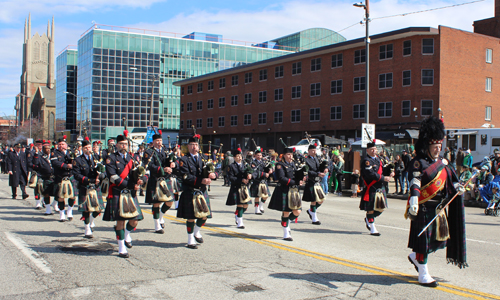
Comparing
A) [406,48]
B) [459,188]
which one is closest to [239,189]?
[459,188]

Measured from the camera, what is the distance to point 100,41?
71500 millimetres

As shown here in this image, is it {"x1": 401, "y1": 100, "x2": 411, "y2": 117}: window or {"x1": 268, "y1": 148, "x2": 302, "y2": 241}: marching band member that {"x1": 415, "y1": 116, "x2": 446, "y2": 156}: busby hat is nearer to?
{"x1": 268, "y1": 148, "x2": 302, "y2": 241}: marching band member

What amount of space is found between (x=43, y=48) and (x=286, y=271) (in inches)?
5565

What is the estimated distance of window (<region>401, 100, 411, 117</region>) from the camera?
124 feet

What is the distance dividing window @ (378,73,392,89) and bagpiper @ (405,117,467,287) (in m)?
35.3

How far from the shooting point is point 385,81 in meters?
39.8

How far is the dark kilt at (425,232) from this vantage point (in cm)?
579

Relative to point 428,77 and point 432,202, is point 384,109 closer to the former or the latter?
point 428,77

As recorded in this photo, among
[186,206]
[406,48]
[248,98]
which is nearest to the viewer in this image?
[186,206]

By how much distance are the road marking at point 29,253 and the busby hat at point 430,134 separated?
5591 mm

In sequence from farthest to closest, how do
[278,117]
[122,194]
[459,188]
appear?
[278,117] → [122,194] → [459,188]

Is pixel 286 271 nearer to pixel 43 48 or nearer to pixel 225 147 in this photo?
pixel 225 147

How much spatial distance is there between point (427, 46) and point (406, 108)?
5441mm

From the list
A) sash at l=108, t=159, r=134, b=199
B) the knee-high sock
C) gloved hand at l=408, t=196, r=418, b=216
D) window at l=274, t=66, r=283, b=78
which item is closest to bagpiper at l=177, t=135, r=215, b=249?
sash at l=108, t=159, r=134, b=199
